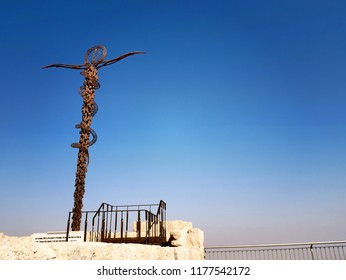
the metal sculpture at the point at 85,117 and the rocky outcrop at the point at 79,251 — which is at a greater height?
the metal sculpture at the point at 85,117

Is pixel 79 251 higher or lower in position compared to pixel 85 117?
lower

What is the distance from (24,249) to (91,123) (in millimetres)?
11651

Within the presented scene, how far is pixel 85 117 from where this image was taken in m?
13.9

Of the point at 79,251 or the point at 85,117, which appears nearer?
the point at 79,251

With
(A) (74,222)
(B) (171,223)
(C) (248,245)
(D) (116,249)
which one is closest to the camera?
(D) (116,249)

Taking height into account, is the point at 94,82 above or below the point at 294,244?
above

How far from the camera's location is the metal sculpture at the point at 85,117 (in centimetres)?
1233

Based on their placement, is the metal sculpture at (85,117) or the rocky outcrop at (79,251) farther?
the metal sculpture at (85,117)

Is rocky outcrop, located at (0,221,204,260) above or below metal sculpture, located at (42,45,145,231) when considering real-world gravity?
below

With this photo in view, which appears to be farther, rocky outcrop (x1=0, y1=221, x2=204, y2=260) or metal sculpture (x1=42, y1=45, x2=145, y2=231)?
metal sculpture (x1=42, y1=45, x2=145, y2=231)

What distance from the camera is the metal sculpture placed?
12328 millimetres

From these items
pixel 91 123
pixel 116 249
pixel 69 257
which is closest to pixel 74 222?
pixel 91 123
